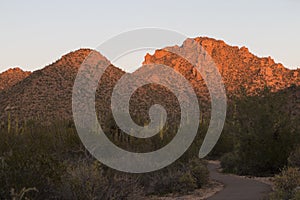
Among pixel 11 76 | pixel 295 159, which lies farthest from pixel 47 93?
pixel 295 159

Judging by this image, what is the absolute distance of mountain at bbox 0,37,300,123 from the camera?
40.5 m

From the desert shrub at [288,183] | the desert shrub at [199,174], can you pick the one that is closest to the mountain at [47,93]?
the desert shrub at [199,174]

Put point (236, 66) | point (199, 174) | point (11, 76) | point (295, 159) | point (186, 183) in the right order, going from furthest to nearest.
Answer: point (11, 76)
point (236, 66)
point (295, 159)
point (199, 174)
point (186, 183)

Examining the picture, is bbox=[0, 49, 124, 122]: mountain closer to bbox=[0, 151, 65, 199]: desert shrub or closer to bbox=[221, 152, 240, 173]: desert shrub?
bbox=[221, 152, 240, 173]: desert shrub

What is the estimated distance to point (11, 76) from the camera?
60688 millimetres

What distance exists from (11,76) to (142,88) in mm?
21145

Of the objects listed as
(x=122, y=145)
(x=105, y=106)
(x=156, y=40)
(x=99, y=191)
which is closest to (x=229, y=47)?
(x=105, y=106)

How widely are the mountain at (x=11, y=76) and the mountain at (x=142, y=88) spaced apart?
5708mm

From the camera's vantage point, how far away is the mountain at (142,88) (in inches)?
1593

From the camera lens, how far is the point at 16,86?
47844 mm

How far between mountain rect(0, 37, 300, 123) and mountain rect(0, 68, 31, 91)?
18.7ft

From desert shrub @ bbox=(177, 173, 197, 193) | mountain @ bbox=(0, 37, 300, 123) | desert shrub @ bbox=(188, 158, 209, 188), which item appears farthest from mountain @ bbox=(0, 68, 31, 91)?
desert shrub @ bbox=(177, 173, 197, 193)

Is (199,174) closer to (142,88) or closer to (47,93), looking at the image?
(47,93)

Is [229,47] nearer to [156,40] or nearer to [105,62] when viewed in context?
[105,62]
